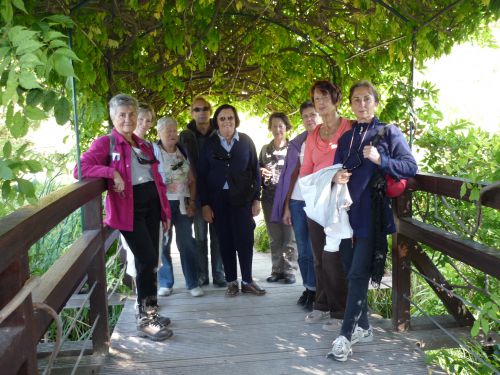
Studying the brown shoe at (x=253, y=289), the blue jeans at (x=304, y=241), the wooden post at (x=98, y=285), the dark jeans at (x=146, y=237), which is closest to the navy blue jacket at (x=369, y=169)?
the blue jeans at (x=304, y=241)

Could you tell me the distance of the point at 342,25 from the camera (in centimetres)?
512

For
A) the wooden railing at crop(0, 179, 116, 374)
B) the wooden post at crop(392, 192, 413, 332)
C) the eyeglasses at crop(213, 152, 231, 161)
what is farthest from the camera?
the eyeglasses at crop(213, 152, 231, 161)

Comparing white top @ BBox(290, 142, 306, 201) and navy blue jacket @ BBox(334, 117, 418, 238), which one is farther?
white top @ BBox(290, 142, 306, 201)

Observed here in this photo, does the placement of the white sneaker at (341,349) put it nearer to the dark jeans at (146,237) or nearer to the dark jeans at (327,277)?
the dark jeans at (327,277)

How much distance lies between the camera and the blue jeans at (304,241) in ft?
13.1

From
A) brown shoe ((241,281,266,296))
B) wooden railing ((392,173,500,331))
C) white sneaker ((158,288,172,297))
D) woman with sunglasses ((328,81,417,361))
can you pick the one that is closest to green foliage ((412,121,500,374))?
wooden railing ((392,173,500,331))

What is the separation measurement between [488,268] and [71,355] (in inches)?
92.9

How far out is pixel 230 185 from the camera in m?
4.22

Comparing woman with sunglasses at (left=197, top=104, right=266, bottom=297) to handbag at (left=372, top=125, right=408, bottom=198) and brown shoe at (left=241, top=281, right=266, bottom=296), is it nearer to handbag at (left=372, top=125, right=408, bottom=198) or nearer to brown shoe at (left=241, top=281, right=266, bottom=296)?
brown shoe at (left=241, top=281, right=266, bottom=296)

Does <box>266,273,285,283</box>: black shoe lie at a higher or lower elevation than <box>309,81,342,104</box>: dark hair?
lower

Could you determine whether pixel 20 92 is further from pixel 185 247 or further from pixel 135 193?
pixel 185 247

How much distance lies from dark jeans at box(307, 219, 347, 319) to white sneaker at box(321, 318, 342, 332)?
1.2 inches

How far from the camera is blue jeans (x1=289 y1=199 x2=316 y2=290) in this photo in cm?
401

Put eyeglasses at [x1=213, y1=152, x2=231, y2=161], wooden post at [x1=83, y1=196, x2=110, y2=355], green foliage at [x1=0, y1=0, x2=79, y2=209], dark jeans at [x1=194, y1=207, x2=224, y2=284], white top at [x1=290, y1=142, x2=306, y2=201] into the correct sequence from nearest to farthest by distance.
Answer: green foliage at [x1=0, y1=0, x2=79, y2=209] → wooden post at [x1=83, y1=196, x2=110, y2=355] → white top at [x1=290, y1=142, x2=306, y2=201] → eyeglasses at [x1=213, y1=152, x2=231, y2=161] → dark jeans at [x1=194, y1=207, x2=224, y2=284]
